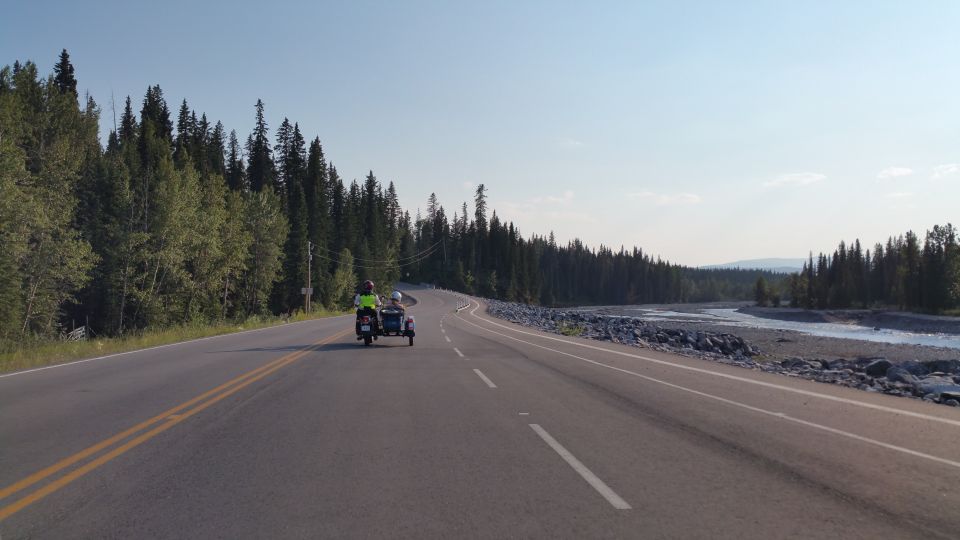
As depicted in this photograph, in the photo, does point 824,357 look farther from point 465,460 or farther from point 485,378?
point 465,460

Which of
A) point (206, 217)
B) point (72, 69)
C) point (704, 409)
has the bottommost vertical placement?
point (704, 409)

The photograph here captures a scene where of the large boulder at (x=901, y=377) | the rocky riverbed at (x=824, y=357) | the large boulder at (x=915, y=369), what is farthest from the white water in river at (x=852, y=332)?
the large boulder at (x=901, y=377)

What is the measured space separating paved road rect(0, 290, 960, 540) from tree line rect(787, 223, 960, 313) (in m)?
97.9

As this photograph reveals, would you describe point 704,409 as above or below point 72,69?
below

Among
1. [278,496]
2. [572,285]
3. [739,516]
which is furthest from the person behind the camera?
[572,285]

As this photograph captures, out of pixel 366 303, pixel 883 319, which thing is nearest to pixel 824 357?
pixel 366 303

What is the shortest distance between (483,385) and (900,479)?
23.6 ft

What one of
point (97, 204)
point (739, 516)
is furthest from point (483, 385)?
point (97, 204)

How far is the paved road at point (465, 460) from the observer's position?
15.2ft

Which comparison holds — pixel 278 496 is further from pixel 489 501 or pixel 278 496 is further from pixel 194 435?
pixel 194 435

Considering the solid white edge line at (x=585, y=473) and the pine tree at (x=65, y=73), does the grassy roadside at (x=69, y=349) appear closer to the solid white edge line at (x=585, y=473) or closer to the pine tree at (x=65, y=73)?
the solid white edge line at (x=585, y=473)

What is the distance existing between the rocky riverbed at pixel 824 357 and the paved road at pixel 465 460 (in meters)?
2.93

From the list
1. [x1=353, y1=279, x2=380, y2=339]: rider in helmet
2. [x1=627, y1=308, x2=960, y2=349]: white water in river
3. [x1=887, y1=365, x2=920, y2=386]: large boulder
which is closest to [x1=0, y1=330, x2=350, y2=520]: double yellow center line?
[x1=353, y1=279, x2=380, y2=339]: rider in helmet

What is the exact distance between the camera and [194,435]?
7.36 meters
